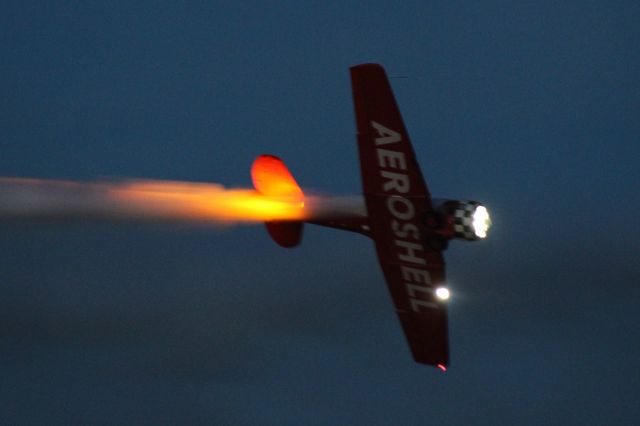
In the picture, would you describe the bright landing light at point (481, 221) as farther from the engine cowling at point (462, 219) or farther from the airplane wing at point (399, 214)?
the airplane wing at point (399, 214)

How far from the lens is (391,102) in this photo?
31.3 metres

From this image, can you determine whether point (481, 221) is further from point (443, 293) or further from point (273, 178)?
point (273, 178)

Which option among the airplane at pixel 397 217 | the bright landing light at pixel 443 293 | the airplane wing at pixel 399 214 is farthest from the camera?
the bright landing light at pixel 443 293

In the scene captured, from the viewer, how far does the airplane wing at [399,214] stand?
31.3m

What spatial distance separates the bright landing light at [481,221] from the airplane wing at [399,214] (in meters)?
1.32

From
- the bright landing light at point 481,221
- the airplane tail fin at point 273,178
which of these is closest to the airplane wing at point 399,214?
the bright landing light at point 481,221

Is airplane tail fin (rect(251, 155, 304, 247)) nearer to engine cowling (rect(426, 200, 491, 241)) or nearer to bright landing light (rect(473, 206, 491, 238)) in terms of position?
engine cowling (rect(426, 200, 491, 241))

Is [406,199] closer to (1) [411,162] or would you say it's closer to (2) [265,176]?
(1) [411,162]

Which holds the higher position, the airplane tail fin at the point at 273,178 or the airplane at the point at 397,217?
the airplane tail fin at the point at 273,178

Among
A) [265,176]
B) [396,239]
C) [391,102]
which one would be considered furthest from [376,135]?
[265,176]

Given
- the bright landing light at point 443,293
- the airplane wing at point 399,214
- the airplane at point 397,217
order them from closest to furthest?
the airplane wing at point 399,214 < the airplane at point 397,217 < the bright landing light at point 443,293

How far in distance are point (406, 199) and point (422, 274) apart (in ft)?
9.78

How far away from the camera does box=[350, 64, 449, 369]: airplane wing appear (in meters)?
31.3

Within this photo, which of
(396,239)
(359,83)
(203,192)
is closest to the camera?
(359,83)
